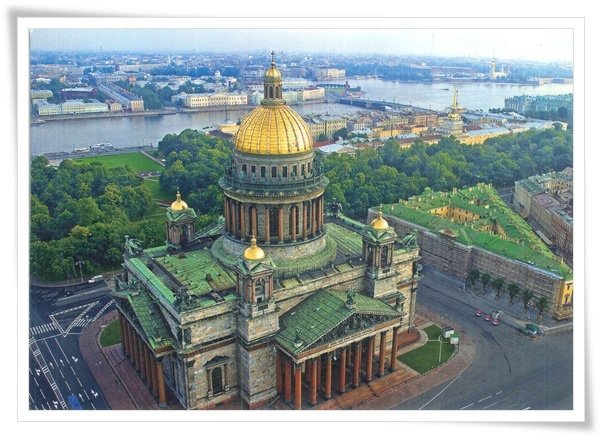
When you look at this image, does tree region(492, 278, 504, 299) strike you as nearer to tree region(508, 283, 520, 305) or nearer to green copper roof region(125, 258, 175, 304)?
tree region(508, 283, 520, 305)

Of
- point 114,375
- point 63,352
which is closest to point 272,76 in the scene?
point 114,375

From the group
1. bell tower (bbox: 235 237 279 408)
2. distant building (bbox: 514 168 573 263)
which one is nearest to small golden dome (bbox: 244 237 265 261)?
bell tower (bbox: 235 237 279 408)

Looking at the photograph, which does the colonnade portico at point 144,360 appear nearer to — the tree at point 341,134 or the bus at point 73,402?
the bus at point 73,402

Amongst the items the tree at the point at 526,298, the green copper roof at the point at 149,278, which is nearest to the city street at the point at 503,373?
the tree at the point at 526,298

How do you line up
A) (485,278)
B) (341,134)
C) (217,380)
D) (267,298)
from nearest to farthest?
(267,298) → (217,380) → (485,278) → (341,134)

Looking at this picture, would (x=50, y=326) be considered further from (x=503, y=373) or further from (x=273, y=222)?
(x=503, y=373)
